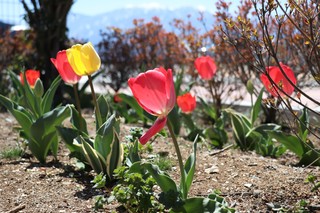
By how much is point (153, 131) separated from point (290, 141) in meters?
2.04

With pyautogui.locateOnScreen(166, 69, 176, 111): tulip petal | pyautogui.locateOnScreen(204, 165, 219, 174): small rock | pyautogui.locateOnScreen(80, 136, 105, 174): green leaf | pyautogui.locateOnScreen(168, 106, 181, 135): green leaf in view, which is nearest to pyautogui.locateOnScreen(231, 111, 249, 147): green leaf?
pyautogui.locateOnScreen(168, 106, 181, 135): green leaf

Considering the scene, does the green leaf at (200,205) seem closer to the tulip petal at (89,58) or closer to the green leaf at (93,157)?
the green leaf at (93,157)

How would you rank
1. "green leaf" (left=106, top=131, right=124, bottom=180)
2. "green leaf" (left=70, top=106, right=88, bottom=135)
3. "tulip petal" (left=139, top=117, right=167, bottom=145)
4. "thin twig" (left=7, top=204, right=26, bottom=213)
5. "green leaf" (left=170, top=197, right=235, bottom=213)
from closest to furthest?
"tulip petal" (left=139, top=117, right=167, bottom=145), "green leaf" (left=170, top=197, right=235, bottom=213), "thin twig" (left=7, top=204, right=26, bottom=213), "green leaf" (left=106, top=131, right=124, bottom=180), "green leaf" (left=70, top=106, right=88, bottom=135)

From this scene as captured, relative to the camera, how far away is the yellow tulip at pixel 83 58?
3102 mm

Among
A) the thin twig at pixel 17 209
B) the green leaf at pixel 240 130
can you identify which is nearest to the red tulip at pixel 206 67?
the green leaf at pixel 240 130

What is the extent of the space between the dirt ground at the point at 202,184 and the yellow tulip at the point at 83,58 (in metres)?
0.71

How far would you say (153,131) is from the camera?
2326 mm

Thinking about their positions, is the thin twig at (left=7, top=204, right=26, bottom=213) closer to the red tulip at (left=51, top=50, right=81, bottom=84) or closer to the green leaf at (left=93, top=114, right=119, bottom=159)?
the green leaf at (left=93, top=114, right=119, bottom=159)

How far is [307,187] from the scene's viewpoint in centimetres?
326

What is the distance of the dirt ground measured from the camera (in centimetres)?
301

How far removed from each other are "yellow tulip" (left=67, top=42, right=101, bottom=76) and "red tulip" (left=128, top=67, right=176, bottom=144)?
2.59ft

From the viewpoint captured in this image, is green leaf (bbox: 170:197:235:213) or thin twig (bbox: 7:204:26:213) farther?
thin twig (bbox: 7:204:26:213)

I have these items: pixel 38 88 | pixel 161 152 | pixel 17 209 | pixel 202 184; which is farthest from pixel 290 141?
pixel 17 209

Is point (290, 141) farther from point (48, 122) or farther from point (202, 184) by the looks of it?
point (48, 122)
